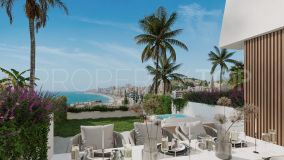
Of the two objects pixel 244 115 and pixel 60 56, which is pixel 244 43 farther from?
pixel 60 56

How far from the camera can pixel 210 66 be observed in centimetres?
3019

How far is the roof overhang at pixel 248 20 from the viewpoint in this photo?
15.6 feet

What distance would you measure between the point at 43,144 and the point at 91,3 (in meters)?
30.5

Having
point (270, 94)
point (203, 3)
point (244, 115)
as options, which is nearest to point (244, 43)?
point (270, 94)

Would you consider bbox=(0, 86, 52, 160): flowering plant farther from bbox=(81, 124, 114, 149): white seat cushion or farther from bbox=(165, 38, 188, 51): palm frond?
bbox=(165, 38, 188, 51): palm frond

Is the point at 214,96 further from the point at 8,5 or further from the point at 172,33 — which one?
the point at 8,5

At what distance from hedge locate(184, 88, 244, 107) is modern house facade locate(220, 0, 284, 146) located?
3426mm

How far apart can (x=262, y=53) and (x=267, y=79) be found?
583 millimetres

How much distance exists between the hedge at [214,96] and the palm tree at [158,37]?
6905 mm

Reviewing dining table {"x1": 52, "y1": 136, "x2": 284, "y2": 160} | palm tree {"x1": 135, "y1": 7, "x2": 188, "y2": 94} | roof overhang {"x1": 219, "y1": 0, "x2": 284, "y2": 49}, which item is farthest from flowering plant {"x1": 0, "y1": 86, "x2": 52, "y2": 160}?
palm tree {"x1": 135, "y1": 7, "x2": 188, "y2": 94}

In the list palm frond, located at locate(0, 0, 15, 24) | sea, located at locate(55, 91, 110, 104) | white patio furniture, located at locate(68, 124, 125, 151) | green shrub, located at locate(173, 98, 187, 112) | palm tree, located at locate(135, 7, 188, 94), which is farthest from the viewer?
palm tree, located at locate(135, 7, 188, 94)

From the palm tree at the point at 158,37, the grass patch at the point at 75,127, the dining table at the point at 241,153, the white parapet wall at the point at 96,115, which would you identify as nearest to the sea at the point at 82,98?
the white parapet wall at the point at 96,115

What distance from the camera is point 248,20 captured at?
218 inches

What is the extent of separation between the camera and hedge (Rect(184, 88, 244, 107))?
30.4 ft
